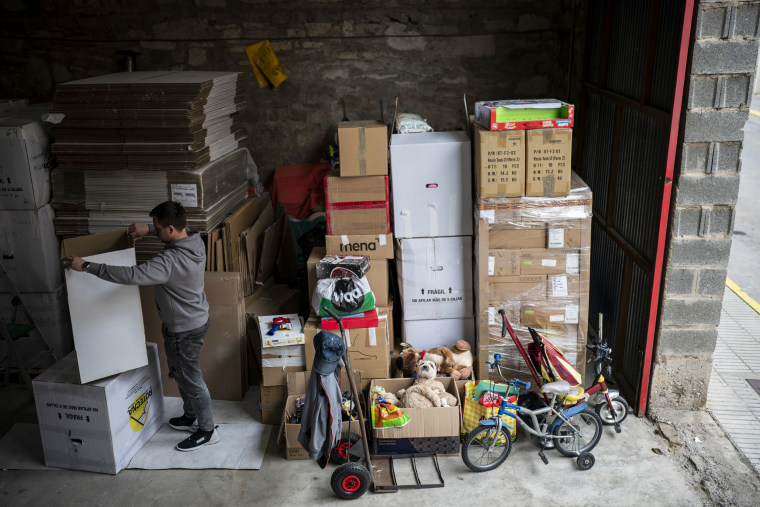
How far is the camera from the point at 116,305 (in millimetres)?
3994

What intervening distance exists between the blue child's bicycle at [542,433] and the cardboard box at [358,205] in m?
1.51

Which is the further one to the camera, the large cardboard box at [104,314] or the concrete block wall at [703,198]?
the large cardboard box at [104,314]

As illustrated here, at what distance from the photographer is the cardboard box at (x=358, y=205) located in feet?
15.6

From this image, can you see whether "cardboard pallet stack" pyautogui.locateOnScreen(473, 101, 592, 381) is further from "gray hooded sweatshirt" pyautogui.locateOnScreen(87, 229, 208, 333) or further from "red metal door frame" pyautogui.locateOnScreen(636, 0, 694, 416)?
"gray hooded sweatshirt" pyautogui.locateOnScreen(87, 229, 208, 333)

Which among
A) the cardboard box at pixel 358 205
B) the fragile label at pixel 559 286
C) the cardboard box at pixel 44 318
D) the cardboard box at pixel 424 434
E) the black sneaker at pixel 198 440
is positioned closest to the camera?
the cardboard box at pixel 424 434

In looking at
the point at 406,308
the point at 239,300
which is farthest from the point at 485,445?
the point at 239,300

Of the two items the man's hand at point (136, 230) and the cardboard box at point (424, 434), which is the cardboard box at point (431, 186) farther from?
the man's hand at point (136, 230)

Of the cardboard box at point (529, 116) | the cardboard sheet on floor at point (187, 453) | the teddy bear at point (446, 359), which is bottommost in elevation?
the cardboard sheet on floor at point (187, 453)

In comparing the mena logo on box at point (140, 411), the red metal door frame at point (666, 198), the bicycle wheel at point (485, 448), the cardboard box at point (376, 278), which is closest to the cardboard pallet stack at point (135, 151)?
the cardboard box at point (376, 278)

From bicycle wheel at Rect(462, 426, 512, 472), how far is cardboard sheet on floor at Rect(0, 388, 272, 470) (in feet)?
4.34

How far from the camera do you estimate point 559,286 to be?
4652 millimetres

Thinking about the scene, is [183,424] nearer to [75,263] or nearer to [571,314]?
[75,263]

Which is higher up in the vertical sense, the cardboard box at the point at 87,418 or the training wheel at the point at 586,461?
the cardboard box at the point at 87,418

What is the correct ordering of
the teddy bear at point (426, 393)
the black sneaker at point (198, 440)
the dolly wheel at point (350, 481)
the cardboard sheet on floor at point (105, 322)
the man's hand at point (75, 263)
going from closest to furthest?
the man's hand at point (75, 263) < the dolly wheel at point (350, 481) < the cardboard sheet on floor at point (105, 322) < the teddy bear at point (426, 393) < the black sneaker at point (198, 440)
